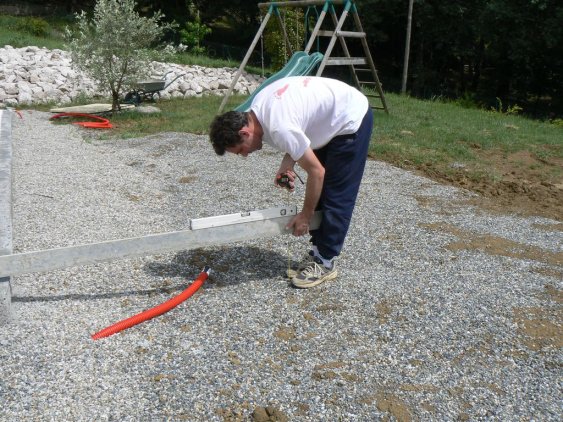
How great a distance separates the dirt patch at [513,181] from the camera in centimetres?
596

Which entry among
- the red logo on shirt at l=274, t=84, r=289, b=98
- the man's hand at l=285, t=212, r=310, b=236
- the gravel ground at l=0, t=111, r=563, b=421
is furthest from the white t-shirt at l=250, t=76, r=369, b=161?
the gravel ground at l=0, t=111, r=563, b=421

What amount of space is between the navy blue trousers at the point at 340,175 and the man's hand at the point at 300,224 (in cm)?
17

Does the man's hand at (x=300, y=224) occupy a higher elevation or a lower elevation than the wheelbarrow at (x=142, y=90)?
higher

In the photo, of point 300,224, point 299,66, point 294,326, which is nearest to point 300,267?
point 300,224

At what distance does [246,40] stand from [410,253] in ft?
87.6

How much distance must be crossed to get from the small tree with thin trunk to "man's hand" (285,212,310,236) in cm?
842

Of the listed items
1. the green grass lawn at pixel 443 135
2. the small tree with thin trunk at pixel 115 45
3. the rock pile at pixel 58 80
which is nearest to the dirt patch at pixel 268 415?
the green grass lawn at pixel 443 135

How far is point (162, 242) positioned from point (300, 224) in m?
0.90

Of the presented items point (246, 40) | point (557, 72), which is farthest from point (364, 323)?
point (246, 40)

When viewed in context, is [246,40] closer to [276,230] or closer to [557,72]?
[557,72]

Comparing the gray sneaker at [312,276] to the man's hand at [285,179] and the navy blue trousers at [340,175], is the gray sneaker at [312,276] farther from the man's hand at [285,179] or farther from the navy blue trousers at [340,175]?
the man's hand at [285,179]

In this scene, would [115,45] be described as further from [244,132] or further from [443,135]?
[244,132]

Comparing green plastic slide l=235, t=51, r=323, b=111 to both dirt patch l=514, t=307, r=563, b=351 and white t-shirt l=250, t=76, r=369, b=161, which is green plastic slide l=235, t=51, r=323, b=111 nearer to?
white t-shirt l=250, t=76, r=369, b=161

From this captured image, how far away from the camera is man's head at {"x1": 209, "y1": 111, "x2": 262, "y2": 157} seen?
3.08 metres
